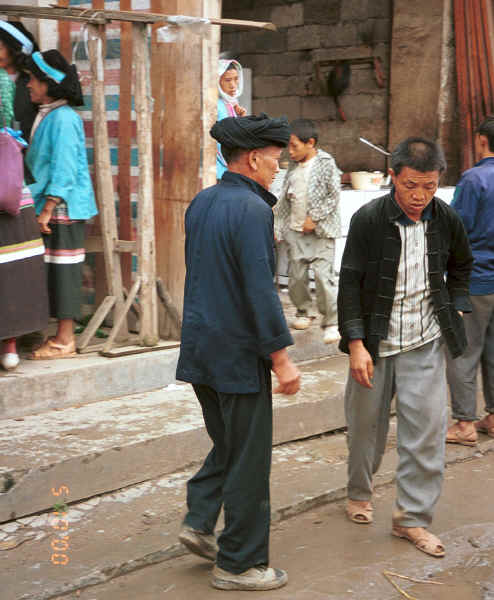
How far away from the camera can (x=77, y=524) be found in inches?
160

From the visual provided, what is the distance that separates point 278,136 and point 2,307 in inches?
91.9

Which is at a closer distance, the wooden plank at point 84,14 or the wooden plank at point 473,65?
the wooden plank at point 84,14

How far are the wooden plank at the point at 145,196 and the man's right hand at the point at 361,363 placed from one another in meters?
2.09

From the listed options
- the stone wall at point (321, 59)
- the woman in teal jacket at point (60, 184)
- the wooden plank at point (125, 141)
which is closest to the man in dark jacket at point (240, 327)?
the woman in teal jacket at point (60, 184)

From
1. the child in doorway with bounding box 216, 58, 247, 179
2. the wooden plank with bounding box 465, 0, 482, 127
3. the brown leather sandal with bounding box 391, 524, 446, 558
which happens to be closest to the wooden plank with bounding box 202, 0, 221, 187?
the child in doorway with bounding box 216, 58, 247, 179

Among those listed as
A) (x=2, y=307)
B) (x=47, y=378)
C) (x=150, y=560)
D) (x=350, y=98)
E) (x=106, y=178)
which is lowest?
(x=150, y=560)

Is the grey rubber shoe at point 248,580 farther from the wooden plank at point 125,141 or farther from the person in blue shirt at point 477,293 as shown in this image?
the wooden plank at point 125,141

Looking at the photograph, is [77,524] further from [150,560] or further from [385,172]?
[385,172]

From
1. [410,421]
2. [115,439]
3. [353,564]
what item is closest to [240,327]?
[410,421]

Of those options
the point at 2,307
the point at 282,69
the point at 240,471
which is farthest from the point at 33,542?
the point at 282,69

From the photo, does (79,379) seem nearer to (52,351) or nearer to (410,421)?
(52,351)

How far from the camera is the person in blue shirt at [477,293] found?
5160 mm

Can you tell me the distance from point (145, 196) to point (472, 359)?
88.6 inches

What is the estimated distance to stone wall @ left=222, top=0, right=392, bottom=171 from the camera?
9.38 m
